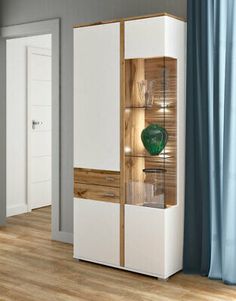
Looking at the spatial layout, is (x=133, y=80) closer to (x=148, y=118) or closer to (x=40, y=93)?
(x=148, y=118)

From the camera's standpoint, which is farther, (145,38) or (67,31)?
(67,31)

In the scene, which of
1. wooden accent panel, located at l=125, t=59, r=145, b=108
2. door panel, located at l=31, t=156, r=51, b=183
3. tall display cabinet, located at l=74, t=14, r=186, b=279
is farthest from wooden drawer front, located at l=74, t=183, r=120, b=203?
door panel, located at l=31, t=156, r=51, b=183

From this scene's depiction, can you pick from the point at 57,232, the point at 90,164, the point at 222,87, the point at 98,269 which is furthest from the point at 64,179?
the point at 222,87

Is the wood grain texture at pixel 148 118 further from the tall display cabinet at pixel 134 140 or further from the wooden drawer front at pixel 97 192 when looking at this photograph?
the wooden drawer front at pixel 97 192

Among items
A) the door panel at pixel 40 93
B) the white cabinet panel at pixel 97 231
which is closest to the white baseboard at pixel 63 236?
the white cabinet panel at pixel 97 231

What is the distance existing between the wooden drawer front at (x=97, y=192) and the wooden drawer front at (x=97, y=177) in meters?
0.04

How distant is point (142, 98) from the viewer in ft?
13.8

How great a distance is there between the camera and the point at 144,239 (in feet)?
13.4

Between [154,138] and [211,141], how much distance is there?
462 mm

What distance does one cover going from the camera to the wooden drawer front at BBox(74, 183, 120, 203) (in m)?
4.24

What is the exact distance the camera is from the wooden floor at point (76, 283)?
12.0 ft

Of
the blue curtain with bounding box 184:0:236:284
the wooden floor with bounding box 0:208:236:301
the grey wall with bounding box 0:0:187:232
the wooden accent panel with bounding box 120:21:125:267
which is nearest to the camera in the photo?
the wooden floor with bounding box 0:208:236:301

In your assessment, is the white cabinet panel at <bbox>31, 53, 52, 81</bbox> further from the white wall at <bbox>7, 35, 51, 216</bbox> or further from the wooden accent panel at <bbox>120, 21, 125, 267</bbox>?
the wooden accent panel at <bbox>120, 21, 125, 267</bbox>

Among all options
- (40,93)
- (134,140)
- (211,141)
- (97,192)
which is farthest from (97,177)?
(40,93)
